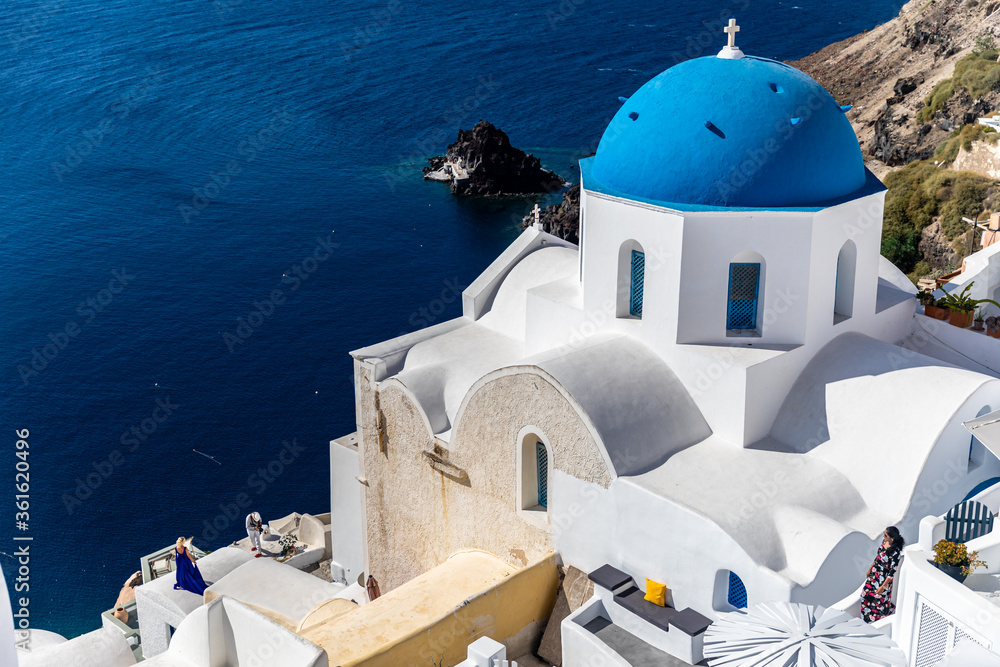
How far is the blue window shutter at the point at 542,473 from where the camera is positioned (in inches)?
642

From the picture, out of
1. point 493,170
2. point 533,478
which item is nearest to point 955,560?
point 533,478

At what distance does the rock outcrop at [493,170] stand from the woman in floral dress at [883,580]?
2057 inches

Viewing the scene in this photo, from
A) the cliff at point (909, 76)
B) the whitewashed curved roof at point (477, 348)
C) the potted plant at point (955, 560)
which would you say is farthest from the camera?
the cliff at point (909, 76)

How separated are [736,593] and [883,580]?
1977mm

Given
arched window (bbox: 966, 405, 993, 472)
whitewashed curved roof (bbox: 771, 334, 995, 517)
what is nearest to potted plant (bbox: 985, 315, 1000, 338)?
whitewashed curved roof (bbox: 771, 334, 995, 517)

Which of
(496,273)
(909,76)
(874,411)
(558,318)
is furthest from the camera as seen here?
(909,76)

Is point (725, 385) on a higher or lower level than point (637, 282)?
lower

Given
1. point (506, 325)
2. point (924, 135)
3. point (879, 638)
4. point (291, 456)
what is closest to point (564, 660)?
point (879, 638)

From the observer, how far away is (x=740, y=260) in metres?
15.9

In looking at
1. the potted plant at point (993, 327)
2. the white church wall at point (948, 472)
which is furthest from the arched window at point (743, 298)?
the potted plant at point (993, 327)

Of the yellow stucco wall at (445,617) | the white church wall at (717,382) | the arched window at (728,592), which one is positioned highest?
the white church wall at (717,382)

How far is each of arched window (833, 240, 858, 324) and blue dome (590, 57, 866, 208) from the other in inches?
36.5

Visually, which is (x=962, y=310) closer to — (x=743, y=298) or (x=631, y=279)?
(x=743, y=298)

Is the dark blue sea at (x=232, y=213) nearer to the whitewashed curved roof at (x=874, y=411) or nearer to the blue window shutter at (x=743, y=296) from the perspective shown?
the blue window shutter at (x=743, y=296)
